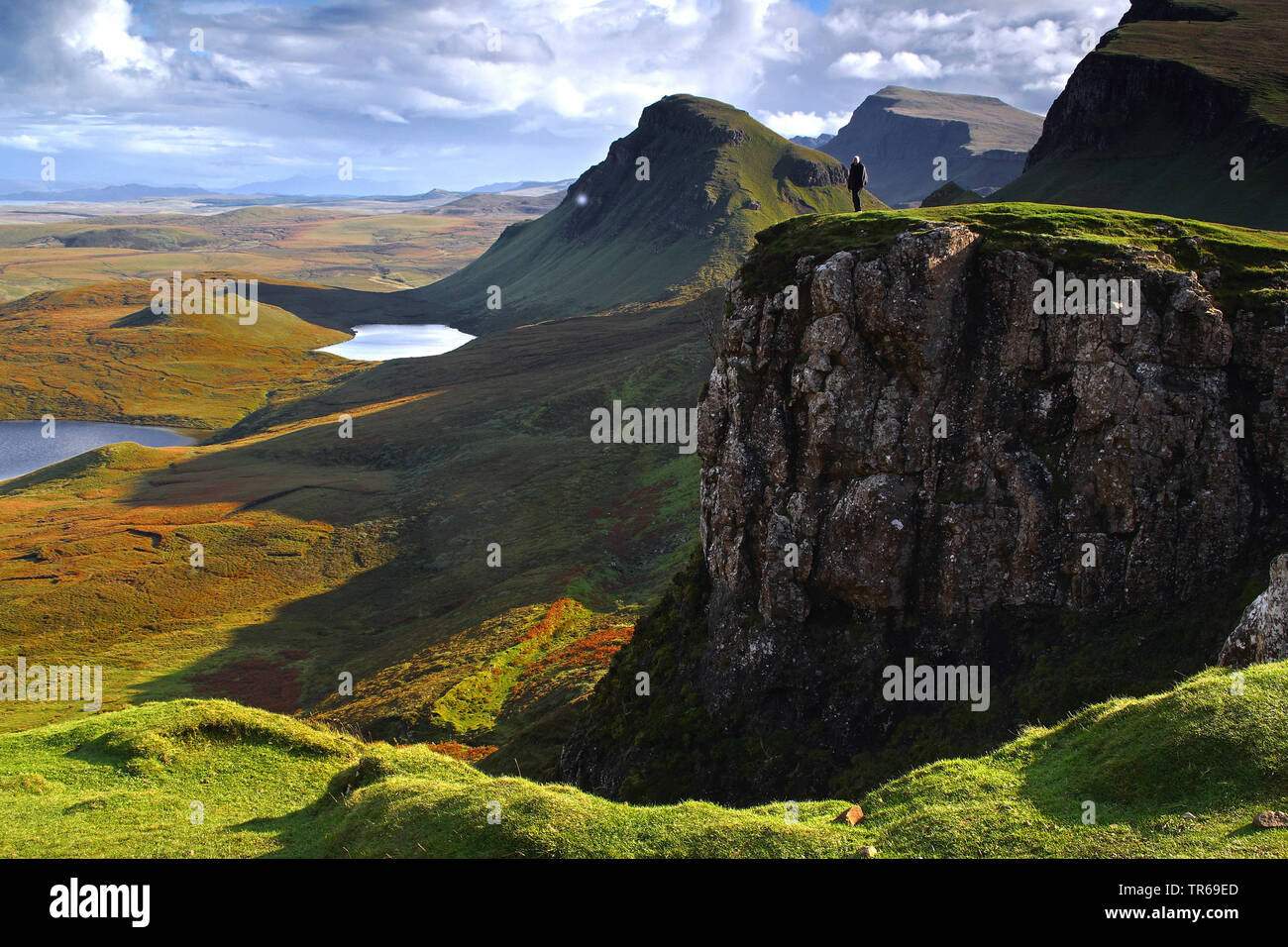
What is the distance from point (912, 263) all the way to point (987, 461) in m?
7.32

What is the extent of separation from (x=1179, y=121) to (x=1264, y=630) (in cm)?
12340

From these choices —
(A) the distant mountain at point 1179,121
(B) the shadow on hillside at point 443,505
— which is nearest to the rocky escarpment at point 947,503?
(B) the shadow on hillside at point 443,505

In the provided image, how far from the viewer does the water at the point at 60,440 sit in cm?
14225

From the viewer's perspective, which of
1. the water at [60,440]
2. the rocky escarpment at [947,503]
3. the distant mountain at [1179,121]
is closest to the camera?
the rocky escarpment at [947,503]

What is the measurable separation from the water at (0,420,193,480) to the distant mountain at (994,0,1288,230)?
162939 millimetres

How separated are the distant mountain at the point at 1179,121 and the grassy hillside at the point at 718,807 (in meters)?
85.1

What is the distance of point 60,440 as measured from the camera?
512ft

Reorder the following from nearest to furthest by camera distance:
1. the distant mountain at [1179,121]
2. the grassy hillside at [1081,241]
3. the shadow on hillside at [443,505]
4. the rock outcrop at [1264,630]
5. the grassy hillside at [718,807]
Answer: the grassy hillside at [718,807]
the rock outcrop at [1264,630]
the grassy hillside at [1081,241]
the shadow on hillside at [443,505]
the distant mountain at [1179,121]

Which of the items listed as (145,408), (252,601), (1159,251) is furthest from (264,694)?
(145,408)

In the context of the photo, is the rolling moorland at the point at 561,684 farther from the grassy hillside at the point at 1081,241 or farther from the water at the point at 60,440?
the water at the point at 60,440

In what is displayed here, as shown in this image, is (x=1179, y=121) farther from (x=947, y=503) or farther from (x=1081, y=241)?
(x=947, y=503)

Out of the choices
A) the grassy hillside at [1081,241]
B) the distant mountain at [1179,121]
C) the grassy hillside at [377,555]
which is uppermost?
the distant mountain at [1179,121]
